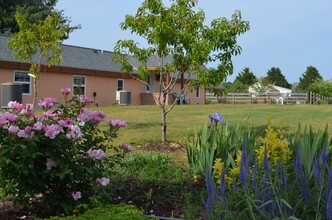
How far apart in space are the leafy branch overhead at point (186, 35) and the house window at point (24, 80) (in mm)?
14470

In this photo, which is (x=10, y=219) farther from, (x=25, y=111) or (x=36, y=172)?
(x=25, y=111)

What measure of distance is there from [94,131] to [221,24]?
509cm

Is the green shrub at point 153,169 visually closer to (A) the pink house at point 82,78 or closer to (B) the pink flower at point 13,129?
(B) the pink flower at point 13,129

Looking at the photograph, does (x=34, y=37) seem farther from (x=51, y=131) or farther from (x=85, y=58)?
(x=85, y=58)

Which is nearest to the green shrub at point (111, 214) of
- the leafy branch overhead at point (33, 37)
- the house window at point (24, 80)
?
the leafy branch overhead at point (33, 37)

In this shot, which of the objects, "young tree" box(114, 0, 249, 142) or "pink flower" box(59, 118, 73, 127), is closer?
"pink flower" box(59, 118, 73, 127)

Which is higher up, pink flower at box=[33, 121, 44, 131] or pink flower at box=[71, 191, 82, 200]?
pink flower at box=[33, 121, 44, 131]

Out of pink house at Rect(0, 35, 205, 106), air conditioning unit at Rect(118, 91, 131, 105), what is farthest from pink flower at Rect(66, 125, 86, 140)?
air conditioning unit at Rect(118, 91, 131, 105)

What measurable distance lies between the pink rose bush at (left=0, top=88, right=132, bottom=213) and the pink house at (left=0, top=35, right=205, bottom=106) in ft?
58.6

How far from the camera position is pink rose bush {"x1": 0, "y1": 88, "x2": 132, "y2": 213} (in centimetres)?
337

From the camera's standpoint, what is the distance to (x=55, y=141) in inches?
136

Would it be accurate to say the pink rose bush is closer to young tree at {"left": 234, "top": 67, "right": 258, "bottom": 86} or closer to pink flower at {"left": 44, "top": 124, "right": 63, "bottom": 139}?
pink flower at {"left": 44, "top": 124, "right": 63, "bottom": 139}

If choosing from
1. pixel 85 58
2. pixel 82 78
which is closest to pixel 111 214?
pixel 82 78

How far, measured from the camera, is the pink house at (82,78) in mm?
21828
